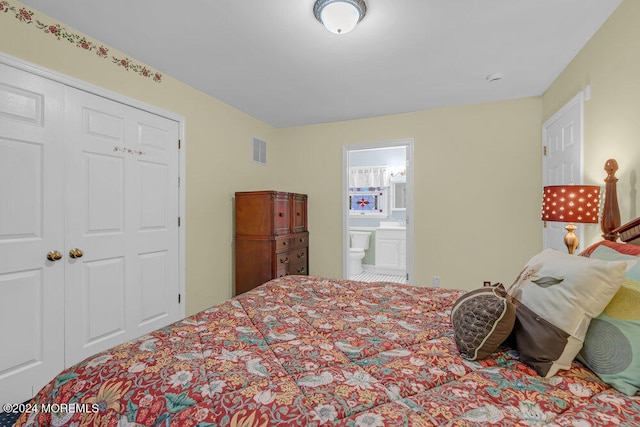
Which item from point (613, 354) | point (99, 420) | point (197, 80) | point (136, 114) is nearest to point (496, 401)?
point (613, 354)

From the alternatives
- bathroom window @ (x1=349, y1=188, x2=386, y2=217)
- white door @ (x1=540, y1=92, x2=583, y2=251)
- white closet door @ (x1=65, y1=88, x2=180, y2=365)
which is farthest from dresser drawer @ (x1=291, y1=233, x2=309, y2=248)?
white door @ (x1=540, y1=92, x2=583, y2=251)

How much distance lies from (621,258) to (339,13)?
6.12 ft

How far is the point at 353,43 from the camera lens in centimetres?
221

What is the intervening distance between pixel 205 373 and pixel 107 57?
2.52 m

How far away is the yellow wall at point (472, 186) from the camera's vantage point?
129 inches

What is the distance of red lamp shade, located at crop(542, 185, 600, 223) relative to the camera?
1.87m

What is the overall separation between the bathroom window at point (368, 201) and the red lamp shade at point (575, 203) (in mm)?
4167

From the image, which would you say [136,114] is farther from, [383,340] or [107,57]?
[383,340]

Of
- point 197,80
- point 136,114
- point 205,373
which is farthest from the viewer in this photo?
point 197,80

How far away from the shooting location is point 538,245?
3252 mm

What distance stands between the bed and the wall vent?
9.81 feet

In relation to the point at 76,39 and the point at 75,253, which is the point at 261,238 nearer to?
the point at 75,253

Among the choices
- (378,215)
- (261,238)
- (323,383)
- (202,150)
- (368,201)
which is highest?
(202,150)

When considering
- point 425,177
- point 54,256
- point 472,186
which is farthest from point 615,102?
point 54,256
